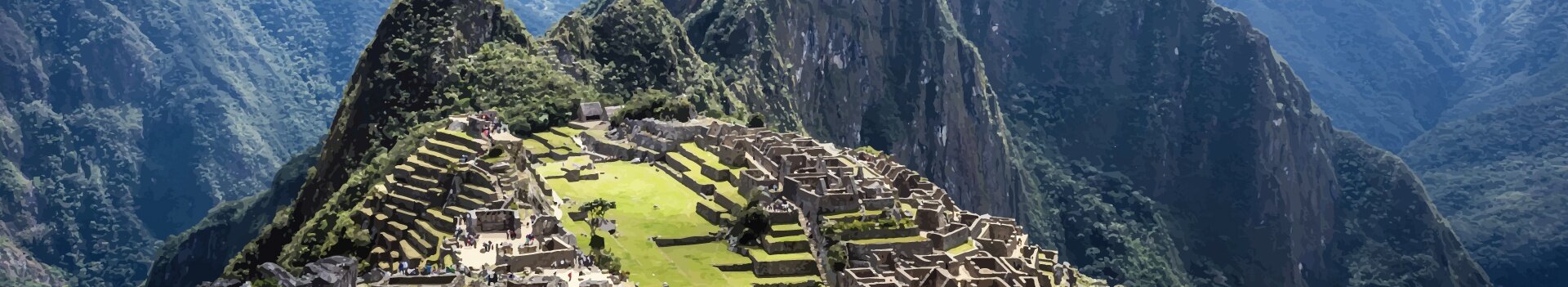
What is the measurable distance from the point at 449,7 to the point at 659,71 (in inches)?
1042

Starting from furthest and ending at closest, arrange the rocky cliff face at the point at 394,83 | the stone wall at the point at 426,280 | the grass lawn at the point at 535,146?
the rocky cliff face at the point at 394,83, the grass lawn at the point at 535,146, the stone wall at the point at 426,280

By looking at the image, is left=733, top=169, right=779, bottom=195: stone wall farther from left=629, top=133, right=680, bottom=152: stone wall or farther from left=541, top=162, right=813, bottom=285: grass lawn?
left=629, top=133, right=680, bottom=152: stone wall

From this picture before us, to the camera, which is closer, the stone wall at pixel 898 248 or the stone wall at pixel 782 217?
the stone wall at pixel 898 248

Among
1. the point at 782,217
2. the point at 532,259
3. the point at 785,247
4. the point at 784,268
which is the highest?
A: the point at 782,217

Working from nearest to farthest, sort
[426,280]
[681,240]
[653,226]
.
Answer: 1. [426,280]
2. [681,240]
3. [653,226]

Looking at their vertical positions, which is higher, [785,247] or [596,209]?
[596,209]

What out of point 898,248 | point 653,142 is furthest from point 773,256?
point 653,142

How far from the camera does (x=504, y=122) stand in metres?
126

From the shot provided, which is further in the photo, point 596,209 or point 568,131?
point 568,131

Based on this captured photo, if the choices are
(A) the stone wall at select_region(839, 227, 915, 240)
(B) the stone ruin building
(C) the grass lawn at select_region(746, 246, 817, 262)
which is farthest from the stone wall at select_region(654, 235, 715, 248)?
(A) the stone wall at select_region(839, 227, 915, 240)

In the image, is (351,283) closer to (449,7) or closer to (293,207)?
(293,207)

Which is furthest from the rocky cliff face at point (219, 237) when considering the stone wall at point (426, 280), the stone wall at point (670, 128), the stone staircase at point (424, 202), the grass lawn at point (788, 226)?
the stone wall at point (426, 280)

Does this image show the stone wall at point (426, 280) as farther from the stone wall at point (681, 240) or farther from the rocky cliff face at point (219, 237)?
the rocky cliff face at point (219, 237)

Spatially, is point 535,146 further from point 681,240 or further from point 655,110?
point 681,240
